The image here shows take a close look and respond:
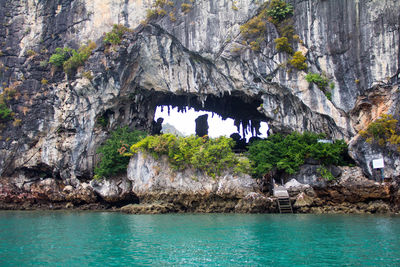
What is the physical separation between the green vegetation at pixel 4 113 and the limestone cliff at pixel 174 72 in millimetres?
348

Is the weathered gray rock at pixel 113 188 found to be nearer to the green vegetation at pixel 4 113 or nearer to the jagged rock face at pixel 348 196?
the green vegetation at pixel 4 113

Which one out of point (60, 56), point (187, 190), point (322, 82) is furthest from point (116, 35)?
point (322, 82)

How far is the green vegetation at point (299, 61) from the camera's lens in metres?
21.1

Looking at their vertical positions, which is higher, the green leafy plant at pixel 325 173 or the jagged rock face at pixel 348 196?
the green leafy plant at pixel 325 173

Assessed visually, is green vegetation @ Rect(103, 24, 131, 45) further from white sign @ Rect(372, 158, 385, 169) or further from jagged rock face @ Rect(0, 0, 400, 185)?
white sign @ Rect(372, 158, 385, 169)

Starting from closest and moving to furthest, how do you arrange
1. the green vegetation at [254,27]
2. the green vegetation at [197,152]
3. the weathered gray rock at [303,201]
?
the weathered gray rock at [303,201] < the green vegetation at [197,152] < the green vegetation at [254,27]

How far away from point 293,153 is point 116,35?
1440 cm

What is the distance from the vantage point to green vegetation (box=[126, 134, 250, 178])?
21.1 metres

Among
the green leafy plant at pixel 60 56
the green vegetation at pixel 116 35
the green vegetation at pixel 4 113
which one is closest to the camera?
the green vegetation at pixel 116 35

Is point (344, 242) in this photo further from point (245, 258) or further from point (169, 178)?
point (169, 178)

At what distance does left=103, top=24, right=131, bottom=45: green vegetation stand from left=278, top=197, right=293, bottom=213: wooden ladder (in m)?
15.1

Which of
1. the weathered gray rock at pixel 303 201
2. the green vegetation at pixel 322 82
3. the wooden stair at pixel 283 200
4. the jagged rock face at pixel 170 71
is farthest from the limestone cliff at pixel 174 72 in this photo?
the wooden stair at pixel 283 200

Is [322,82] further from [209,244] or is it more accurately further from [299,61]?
[209,244]

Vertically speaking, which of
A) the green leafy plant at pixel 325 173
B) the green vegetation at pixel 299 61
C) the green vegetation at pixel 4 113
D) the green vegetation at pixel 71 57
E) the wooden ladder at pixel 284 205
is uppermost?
the green vegetation at pixel 71 57
